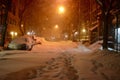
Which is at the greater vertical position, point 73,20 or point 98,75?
point 73,20

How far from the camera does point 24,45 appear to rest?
25562 mm

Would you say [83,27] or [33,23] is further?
[33,23]

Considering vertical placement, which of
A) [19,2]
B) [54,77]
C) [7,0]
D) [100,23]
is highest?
[19,2]

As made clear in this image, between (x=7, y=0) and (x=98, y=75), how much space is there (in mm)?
19877

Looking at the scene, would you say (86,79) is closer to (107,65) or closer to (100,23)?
(107,65)

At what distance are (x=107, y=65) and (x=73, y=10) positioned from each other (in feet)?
137

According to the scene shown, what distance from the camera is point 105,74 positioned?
10.2 m

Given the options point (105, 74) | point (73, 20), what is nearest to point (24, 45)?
point (105, 74)

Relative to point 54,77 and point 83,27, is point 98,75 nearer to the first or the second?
point 54,77

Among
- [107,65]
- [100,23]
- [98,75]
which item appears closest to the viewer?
[98,75]

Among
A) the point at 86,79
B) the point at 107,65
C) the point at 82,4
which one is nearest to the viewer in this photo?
the point at 86,79

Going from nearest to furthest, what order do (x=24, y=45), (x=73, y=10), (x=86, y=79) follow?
(x=86, y=79)
(x=24, y=45)
(x=73, y=10)

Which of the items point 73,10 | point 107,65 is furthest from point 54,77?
point 73,10

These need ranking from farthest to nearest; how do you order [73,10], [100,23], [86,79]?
[73,10]
[100,23]
[86,79]
